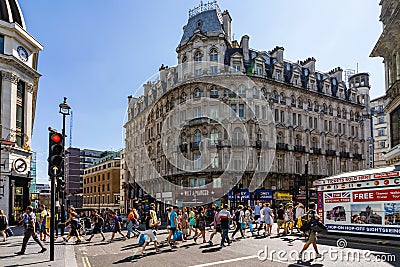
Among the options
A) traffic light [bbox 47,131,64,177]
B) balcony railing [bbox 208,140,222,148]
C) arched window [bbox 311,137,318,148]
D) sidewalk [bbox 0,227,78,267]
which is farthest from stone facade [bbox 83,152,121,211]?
traffic light [bbox 47,131,64,177]

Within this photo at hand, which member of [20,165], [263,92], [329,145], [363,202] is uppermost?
[263,92]

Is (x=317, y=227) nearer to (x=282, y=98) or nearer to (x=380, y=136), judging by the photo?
(x=282, y=98)

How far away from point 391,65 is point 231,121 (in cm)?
1836

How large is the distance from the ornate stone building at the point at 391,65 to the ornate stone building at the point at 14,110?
31.0 metres

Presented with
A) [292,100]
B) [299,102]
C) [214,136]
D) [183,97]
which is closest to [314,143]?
[299,102]

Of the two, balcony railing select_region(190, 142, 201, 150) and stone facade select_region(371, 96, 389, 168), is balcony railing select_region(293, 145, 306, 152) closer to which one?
balcony railing select_region(190, 142, 201, 150)

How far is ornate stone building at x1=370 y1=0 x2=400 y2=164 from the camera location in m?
34.2

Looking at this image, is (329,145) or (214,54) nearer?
(214,54)

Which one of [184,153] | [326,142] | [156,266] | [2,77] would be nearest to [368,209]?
[156,266]

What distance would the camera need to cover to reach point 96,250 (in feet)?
57.1

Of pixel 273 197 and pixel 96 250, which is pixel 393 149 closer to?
pixel 273 197

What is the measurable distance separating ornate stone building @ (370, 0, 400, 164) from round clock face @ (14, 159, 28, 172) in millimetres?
30787

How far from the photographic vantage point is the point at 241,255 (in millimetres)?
14164

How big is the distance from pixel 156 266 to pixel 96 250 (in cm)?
605
